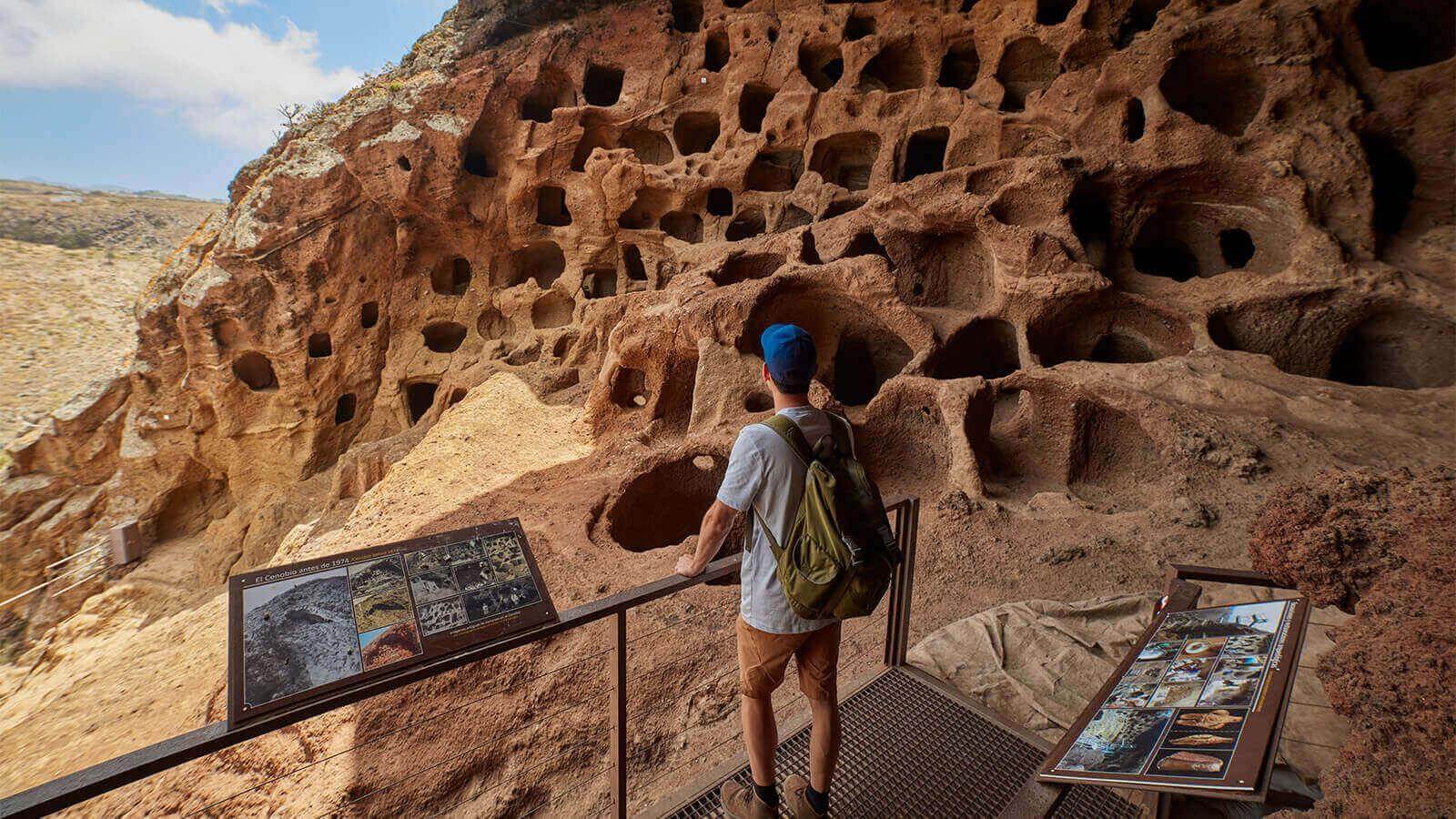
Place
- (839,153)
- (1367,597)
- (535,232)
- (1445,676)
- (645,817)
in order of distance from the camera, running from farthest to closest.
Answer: (535,232)
(839,153)
(645,817)
(1367,597)
(1445,676)

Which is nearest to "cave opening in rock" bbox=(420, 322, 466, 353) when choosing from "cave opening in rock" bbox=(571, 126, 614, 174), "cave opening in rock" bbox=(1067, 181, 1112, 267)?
"cave opening in rock" bbox=(571, 126, 614, 174)

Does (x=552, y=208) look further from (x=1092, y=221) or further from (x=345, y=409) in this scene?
(x=1092, y=221)

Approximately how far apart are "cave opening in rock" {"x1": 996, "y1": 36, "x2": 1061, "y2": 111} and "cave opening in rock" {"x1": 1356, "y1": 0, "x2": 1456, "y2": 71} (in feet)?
11.0

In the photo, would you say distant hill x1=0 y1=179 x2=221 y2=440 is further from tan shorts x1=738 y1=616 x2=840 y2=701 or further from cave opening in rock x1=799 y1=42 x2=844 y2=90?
tan shorts x1=738 y1=616 x2=840 y2=701

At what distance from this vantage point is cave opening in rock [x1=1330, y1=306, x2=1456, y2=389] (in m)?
5.17

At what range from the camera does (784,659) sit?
186 centimetres

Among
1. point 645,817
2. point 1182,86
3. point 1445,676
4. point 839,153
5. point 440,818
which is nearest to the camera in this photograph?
point 1445,676

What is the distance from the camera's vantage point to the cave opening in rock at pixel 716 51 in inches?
472

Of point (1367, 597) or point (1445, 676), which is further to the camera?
point (1367, 597)

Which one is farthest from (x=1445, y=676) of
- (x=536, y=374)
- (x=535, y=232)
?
(x=535, y=232)

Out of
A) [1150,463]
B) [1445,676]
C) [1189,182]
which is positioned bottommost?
[1150,463]

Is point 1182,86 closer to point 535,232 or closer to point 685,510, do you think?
point 685,510

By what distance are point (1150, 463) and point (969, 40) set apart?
25.9ft

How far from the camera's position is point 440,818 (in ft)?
9.89
